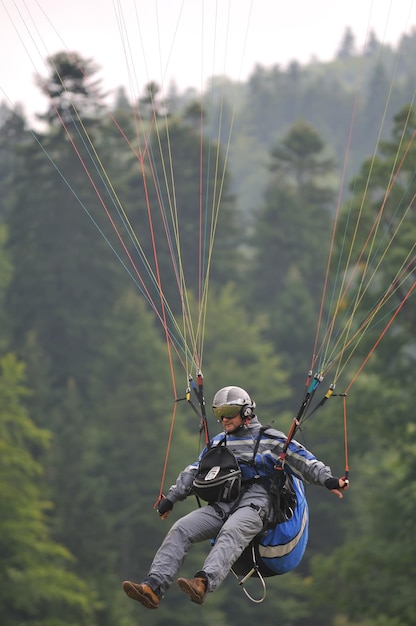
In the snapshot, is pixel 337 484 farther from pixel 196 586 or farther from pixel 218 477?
pixel 196 586

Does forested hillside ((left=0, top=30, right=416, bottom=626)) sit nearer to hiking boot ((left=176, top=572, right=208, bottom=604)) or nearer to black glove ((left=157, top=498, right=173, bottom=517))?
black glove ((left=157, top=498, right=173, bottom=517))

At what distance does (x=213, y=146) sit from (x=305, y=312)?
12346 millimetres

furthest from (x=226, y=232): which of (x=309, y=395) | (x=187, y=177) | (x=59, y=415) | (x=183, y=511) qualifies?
(x=309, y=395)

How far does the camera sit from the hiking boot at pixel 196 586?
9945 millimetres

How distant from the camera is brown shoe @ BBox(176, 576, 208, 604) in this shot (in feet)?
32.6

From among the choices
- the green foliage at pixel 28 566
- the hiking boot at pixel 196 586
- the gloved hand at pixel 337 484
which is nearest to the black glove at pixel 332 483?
the gloved hand at pixel 337 484

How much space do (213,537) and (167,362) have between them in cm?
4432

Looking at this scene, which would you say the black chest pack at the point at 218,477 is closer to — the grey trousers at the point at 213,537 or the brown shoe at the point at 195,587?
the grey trousers at the point at 213,537

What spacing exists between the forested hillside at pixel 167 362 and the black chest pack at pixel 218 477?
61.6ft

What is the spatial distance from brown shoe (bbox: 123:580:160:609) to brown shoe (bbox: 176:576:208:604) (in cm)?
27

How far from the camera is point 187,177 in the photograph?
65875mm

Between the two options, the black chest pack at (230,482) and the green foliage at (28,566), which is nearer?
the black chest pack at (230,482)

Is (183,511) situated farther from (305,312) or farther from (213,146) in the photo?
(213,146)

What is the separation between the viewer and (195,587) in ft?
32.8
